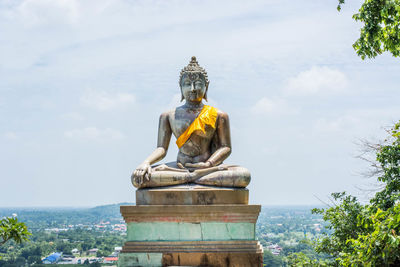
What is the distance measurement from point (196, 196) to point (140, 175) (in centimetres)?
111

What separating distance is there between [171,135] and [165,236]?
7.35 ft

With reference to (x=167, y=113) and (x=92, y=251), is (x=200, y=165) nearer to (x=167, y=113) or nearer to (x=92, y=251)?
(x=167, y=113)

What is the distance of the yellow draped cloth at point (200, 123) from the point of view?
410 inches

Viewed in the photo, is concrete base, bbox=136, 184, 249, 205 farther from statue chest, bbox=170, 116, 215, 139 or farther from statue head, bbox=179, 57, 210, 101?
statue head, bbox=179, 57, 210, 101

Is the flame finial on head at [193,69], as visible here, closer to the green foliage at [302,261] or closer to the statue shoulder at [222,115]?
the statue shoulder at [222,115]

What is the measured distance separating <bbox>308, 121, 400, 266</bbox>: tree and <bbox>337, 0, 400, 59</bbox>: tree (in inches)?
75.8

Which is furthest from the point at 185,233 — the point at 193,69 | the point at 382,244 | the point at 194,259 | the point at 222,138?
the point at 382,244

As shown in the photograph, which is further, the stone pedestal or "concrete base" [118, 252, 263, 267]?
the stone pedestal

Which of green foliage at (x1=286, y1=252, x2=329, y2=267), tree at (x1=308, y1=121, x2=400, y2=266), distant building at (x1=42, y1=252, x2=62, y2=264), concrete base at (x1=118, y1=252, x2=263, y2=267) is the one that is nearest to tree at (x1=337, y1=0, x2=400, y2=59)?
tree at (x1=308, y1=121, x2=400, y2=266)

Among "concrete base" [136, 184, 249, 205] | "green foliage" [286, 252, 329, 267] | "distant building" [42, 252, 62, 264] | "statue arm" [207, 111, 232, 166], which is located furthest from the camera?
"distant building" [42, 252, 62, 264]

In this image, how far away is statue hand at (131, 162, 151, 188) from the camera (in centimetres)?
977

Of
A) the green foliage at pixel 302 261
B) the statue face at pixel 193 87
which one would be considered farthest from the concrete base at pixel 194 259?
the green foliage at pixel 302 261

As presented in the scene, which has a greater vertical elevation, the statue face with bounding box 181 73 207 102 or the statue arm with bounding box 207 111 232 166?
the statue face with bounding box 181 73 207 102

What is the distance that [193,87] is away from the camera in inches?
416
